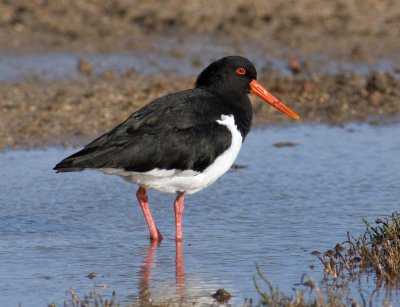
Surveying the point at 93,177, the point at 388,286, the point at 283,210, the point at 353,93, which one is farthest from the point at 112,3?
the point at 388,286

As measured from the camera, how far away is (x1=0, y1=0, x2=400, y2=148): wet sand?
1119cm

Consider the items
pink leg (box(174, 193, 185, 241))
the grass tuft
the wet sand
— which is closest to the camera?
the grass tuft

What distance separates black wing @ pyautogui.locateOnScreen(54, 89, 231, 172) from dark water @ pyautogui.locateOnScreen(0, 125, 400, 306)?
0.64 meters

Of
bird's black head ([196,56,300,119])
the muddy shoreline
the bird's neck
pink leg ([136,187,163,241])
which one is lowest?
pink leg ([136,187,163,241])

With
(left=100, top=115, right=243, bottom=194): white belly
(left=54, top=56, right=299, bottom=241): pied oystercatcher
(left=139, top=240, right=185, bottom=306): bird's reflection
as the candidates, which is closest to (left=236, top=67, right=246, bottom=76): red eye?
(left=54, top=56, right=299, bottom=241): pied oystercatcher

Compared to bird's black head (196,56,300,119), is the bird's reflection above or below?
below

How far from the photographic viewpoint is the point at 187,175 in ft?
24.4

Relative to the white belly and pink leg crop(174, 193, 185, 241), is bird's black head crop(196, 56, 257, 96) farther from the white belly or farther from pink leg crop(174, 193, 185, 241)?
pink leg crop(174, 193, 185, 241)

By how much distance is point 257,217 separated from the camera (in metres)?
8.09

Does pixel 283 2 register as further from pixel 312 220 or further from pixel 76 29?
pixel 312 220

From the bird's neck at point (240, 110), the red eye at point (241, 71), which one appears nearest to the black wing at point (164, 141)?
the bird's neck at point (240, 110)

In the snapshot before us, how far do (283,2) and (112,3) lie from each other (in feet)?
8.60

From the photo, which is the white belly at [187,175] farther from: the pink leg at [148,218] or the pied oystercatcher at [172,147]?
the pink leg at [148,218]

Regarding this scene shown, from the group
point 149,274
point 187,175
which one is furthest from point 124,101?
point 149,274
